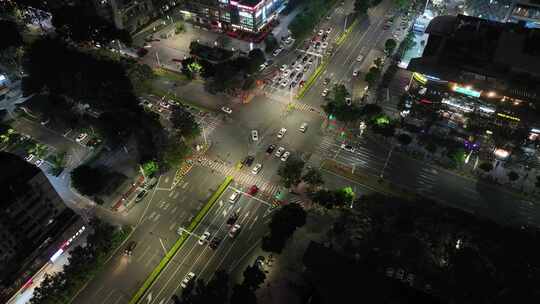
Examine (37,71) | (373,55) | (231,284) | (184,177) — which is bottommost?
(231,284)

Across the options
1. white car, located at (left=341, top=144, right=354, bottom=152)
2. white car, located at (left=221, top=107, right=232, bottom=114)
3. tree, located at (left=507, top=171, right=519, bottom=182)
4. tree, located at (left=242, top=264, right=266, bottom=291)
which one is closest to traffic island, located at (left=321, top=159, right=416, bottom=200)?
white car, located at (left=341, top=144, right=354, bottom=152)

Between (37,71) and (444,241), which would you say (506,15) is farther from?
(37,71)

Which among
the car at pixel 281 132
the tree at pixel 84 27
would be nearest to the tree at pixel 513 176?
the car at pixel 281 132

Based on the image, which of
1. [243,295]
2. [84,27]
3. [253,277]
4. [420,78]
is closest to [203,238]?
[253,277]

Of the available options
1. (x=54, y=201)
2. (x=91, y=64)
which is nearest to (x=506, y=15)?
(x=91, y=64)

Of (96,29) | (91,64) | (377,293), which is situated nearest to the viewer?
(377,293)

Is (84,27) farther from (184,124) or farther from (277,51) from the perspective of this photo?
(277,51)

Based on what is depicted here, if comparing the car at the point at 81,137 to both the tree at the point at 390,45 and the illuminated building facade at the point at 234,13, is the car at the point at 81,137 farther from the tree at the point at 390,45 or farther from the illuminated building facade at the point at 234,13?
the tree at the point at 390,45
